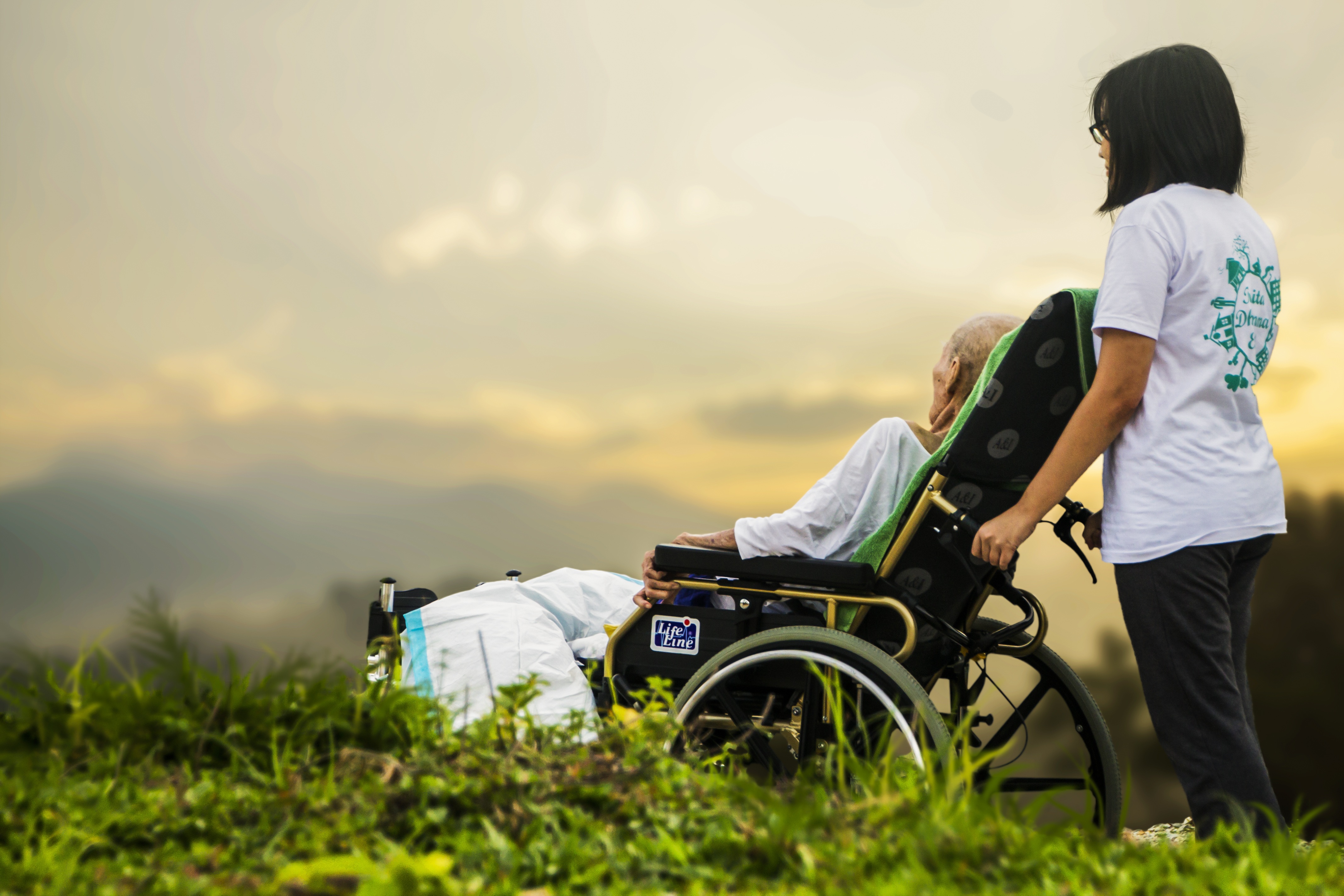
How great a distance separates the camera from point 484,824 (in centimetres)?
144

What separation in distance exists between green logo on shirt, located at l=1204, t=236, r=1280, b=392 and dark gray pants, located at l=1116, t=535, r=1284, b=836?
14.6 inches

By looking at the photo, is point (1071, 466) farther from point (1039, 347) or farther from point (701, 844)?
point (701, 844)

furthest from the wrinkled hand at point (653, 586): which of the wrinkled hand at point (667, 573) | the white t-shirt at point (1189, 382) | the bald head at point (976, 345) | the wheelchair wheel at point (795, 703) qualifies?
the white t-shirt at point (1189, 382)

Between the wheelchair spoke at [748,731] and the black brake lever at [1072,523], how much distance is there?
3.15ft

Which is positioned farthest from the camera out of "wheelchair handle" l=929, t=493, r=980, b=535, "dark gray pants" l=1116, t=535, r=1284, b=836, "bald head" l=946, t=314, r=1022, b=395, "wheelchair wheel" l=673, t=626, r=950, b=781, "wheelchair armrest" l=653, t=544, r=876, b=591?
"bald head" l=946, t=314, r=1022, b=395

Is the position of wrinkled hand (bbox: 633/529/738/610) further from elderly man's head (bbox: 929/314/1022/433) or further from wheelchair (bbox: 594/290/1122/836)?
elderly man's head (bbox: 929/314/1022/433)

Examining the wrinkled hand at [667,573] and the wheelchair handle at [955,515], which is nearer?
the wheelchair handle at [955,515]

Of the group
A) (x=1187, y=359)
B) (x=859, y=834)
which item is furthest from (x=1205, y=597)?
(x=859, y=834)

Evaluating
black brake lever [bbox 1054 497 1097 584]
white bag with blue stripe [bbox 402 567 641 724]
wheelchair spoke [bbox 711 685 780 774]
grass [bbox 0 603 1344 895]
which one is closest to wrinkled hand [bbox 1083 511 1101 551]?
black brake lever [bbox 1054 497 1097 584]

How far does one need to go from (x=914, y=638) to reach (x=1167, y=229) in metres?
1.11

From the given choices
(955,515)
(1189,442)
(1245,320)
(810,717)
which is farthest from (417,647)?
(1245,320)

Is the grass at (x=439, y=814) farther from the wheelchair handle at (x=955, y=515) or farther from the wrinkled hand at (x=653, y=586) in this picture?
the wrinkled hand at (x=653, y=586)

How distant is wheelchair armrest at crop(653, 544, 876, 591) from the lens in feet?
7.71

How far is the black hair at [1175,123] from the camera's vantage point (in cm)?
211
